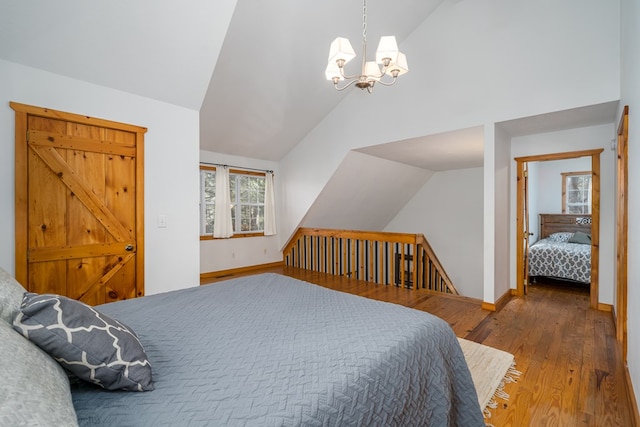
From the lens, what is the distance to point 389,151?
4.94m

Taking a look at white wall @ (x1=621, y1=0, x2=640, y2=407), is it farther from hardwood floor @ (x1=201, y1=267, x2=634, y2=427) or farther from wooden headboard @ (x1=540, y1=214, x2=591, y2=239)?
wooden headboard @ (x1=540, y1=214, x2=591, y2=239)

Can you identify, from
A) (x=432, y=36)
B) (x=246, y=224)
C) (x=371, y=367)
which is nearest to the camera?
(x=371, y=367)

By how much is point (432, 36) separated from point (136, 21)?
3.47 metres

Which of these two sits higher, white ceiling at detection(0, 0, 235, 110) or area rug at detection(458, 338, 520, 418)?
white ceiling at detection(0, 0, 235, 110)

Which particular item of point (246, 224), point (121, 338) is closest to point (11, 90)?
point (121, 338)

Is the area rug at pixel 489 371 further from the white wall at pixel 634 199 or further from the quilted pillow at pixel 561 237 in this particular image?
the quilted pillow at pixel 561 237

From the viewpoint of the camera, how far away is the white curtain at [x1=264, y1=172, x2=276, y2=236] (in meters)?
5.86

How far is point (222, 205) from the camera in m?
5.19

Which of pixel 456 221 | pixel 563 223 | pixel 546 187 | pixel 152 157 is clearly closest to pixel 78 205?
pixel 152 157

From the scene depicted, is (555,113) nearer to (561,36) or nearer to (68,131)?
(561,36)

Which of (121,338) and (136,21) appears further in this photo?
(136,21)

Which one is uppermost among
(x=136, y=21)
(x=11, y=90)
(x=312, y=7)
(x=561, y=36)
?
(x=312, y=7)

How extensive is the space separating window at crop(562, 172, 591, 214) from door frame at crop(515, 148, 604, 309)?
11.5 ft

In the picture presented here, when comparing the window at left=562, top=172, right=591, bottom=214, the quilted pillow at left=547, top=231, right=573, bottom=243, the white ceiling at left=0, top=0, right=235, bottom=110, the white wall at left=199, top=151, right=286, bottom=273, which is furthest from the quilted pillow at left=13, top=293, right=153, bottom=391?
the window at left=562, top=172, right=591, bottom=214
